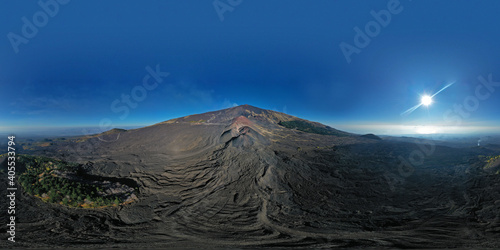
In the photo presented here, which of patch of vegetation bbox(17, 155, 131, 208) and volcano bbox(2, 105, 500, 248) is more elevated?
patch of vegetation bbox(17, 155, 131, 208)

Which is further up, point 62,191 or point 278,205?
point 62,191

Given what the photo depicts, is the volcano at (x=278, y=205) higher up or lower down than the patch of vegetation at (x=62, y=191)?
lower down

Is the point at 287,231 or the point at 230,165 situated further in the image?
the point at 230,165

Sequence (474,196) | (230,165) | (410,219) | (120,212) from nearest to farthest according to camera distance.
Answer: (410,219) < (120,212) < (474,196) < (230,165)

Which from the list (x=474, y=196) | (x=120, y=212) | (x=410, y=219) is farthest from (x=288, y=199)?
(x=474, y=196)

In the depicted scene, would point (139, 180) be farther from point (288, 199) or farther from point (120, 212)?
point (288, 199)

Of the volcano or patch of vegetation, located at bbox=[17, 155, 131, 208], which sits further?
patch of vegetation, located at bbox=[17, 155, 131, 208]

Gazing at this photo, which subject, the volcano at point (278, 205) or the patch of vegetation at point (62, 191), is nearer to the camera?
the volcano at point (278, 205)

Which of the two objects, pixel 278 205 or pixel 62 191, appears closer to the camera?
pixel 278 205
